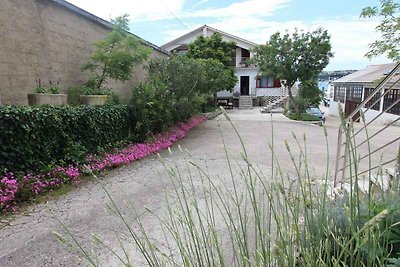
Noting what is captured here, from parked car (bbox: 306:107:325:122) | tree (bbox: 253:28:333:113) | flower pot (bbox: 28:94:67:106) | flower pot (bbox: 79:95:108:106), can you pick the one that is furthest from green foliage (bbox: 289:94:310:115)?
flower pot (bbox: 28:94:67:106)

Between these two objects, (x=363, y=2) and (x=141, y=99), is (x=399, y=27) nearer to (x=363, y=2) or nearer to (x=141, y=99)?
(x=363, y=2)

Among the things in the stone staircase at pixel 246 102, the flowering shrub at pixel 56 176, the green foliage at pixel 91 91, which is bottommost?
the flowering shrub at pixel 56 176

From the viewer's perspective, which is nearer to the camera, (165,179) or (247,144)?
(165,179)

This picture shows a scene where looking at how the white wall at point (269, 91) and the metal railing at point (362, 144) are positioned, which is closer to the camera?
the metal railing at point (362, 144)

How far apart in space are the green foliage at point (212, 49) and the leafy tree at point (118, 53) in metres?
12.2

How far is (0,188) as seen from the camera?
364 cm

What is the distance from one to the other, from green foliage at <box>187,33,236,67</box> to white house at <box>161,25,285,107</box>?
4721 mm

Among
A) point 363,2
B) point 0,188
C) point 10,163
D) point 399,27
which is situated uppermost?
point 363,2

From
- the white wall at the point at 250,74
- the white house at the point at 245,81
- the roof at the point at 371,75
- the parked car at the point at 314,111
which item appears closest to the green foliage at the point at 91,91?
the parked car at the point at 314,111

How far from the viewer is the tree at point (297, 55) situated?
576 inches

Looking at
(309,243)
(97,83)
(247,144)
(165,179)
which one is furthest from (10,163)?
(247,144)

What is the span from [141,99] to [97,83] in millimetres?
1268

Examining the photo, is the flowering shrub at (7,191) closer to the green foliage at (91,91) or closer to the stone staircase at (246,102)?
the green foliage at (91,91)

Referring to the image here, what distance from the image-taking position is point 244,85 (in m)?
26.2
